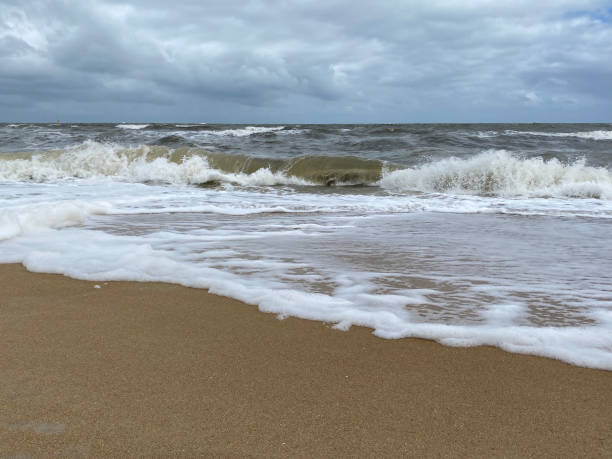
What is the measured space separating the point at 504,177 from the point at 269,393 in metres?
8.92

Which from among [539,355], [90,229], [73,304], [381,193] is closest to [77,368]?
[73,304]

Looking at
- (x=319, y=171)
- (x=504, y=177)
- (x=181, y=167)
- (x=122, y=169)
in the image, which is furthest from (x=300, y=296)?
(x=122, y=169)

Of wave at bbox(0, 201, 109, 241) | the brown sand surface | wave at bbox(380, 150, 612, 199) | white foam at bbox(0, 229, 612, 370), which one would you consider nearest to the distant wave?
wave at bbox(380, 150, 612, 199)

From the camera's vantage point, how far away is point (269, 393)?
1751 mm

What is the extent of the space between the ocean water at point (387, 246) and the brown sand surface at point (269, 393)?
0.27 m

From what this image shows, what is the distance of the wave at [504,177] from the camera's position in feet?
30.3

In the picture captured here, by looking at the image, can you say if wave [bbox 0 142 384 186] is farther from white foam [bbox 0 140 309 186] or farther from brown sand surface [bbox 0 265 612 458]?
brown sand surface [bbox 0 265 612 458]

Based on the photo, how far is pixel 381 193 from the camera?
9484 mm

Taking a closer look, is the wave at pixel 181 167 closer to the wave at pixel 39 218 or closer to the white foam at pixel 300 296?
the wave at pixel 39 218

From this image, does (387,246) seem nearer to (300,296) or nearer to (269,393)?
(300,296)

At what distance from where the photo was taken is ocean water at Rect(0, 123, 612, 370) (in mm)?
2551

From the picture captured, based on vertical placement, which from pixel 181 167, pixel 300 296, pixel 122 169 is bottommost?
→ pixel 122 169

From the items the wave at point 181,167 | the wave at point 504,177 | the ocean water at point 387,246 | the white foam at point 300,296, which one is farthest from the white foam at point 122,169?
the white foam at point 300,296

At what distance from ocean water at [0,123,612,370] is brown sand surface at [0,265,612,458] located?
0.27 meters
